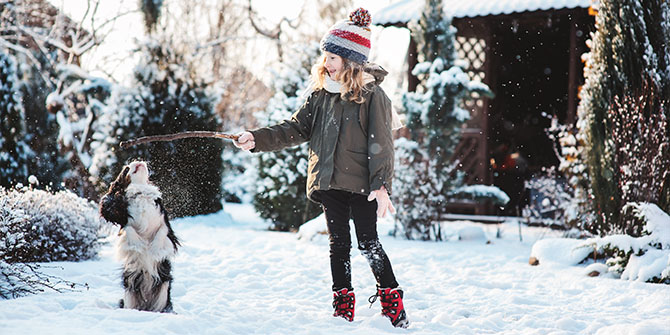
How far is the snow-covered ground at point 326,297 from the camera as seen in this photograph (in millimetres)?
2988

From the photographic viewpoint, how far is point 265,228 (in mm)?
9102

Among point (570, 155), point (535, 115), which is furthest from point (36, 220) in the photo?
point (535, 115)

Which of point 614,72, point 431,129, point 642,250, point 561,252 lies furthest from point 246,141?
point 431,129

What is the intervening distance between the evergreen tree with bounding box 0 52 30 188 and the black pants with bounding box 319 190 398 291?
5.86m

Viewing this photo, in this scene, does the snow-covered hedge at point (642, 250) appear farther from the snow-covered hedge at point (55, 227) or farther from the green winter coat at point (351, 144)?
the snow-covered hedge at point (55, 227)

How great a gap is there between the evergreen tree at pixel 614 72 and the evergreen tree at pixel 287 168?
148 inches

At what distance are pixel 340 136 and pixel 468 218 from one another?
7.54 metres

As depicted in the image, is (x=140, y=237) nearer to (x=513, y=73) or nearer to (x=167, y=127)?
(x=167, y=127)

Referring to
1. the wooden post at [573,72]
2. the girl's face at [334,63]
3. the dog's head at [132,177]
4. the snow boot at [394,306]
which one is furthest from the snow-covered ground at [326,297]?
the wooden post at [573,72]

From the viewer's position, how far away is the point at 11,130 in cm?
802

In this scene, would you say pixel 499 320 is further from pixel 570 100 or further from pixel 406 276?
pixel 570 100

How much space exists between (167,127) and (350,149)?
19.2 ft

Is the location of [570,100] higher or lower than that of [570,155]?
higher

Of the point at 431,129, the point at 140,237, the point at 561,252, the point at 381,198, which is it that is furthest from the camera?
the point at 431,129
